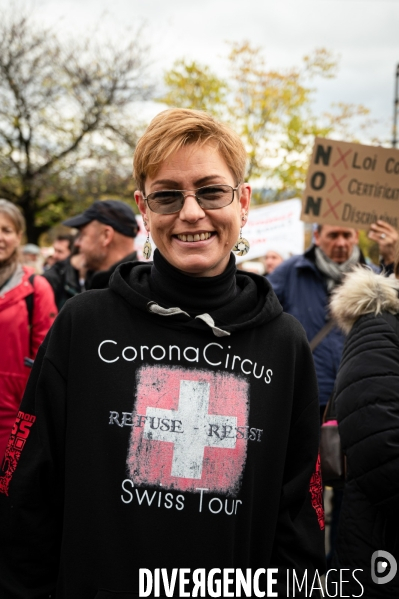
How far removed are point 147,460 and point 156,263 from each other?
1.79 feet

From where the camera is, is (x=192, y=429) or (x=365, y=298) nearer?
(x=192, y=429)

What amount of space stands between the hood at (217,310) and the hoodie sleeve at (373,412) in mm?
520

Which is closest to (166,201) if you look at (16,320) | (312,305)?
(16,320)

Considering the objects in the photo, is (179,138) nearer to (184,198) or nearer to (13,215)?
(184,198)

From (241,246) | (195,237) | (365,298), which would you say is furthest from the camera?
(365,298)

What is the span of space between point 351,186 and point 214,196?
3528 mm

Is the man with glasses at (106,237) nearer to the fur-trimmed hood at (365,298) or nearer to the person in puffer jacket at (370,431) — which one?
the fur-trimmed hood at (365,298)

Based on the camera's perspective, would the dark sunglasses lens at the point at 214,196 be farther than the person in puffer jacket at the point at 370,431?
No

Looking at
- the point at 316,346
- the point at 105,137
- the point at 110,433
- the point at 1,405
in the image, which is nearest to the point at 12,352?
the point at 1,405

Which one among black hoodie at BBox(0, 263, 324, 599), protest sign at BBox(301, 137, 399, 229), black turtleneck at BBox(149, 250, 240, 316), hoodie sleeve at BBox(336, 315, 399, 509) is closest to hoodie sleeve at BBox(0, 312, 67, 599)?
black hoodie at BBox(0, 263, 324, 599)

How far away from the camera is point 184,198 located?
1726 mm

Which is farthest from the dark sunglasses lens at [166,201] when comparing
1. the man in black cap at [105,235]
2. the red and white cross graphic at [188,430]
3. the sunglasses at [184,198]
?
the man in black cap at [105,235]

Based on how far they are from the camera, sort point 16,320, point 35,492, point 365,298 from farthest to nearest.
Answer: point 16,320
point 365,298
point 35,492

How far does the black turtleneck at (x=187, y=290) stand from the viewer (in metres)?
1.78
